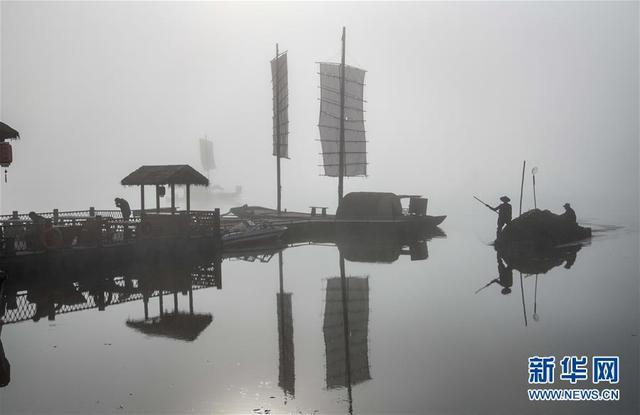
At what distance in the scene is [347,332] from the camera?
1235cm

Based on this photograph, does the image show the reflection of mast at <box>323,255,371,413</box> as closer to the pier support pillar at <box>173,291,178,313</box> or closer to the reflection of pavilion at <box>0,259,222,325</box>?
the reflection of pavilion at <box>0,259,222,325</box>

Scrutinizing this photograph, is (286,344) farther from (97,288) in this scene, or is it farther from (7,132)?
(7,132)

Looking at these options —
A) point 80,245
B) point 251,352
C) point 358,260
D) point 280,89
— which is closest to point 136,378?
point 251,352

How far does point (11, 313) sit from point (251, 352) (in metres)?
7.09

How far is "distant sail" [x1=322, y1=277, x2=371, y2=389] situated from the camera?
9430 mm

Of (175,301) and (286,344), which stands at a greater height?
(175,301)

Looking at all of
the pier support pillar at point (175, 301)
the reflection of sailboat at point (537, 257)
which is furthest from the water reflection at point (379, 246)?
the pier support pillar at point (175, 301)

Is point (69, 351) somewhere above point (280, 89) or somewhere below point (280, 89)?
below

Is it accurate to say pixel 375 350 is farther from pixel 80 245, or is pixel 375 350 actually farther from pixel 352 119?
pixel 352 119

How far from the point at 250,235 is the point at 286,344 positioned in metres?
18.6

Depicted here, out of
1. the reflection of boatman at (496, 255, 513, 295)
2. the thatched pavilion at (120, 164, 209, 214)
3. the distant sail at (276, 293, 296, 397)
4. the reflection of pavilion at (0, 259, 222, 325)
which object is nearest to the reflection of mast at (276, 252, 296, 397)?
the distant sail at (276, 293, 296, 397)

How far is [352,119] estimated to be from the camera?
5038cm

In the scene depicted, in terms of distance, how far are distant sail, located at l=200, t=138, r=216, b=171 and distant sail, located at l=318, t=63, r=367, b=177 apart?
14030 centimetres

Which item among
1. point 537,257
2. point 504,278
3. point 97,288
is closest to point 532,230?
point 537,257
